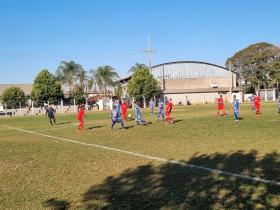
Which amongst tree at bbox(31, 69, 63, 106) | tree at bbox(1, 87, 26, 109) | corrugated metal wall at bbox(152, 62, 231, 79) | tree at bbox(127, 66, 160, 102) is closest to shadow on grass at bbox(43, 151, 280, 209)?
tree at bbox(127, 66, 160, 102)

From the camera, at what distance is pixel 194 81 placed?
3669 inches

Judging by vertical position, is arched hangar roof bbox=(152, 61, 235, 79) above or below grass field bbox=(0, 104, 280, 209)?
above

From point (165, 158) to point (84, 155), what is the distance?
10.0ft

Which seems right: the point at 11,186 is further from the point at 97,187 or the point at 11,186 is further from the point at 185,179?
the point at 185,179

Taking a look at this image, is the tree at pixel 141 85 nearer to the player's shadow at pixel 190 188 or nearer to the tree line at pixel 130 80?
the tree line at pixel 130 80

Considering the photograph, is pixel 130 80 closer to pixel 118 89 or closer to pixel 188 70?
pixel 118 89

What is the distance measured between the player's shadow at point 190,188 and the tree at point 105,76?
76.7 m

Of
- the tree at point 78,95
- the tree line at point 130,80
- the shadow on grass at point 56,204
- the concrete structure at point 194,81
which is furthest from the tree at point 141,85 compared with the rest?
the shadow on grass at point 56,204

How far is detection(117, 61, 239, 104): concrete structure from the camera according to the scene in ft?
286

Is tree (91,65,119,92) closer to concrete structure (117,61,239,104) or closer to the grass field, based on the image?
concrete structure (117,61,239,104)

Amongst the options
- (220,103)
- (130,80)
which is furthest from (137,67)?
(220,103)

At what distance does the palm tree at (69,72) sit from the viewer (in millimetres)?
80200

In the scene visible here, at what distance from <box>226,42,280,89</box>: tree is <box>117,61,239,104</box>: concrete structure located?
396 cm

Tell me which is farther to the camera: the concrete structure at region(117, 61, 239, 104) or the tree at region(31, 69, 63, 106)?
the concrete structure at region(117, 61, 239, 104)
